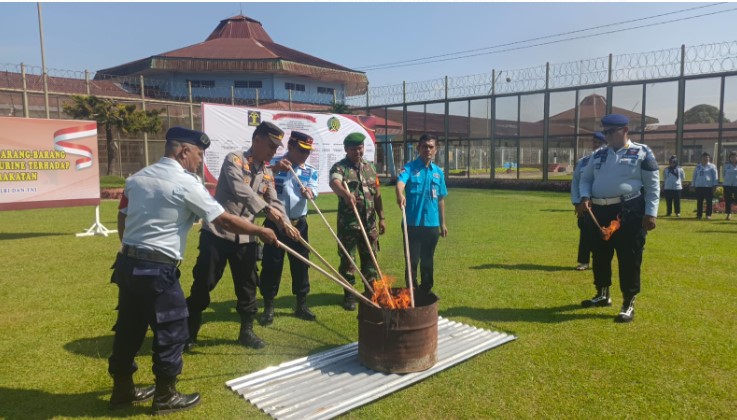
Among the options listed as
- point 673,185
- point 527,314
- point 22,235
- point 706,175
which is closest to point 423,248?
point 527,314

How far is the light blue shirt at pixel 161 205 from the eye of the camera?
10.4ft

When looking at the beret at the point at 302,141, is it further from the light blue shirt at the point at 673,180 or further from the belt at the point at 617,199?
the light blue shirt at the point at 673,180

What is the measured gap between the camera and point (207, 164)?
11602 mm

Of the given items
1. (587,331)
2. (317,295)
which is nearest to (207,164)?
(317,295)

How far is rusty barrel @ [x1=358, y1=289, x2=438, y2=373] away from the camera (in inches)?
151

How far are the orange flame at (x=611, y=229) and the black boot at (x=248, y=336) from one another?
3678 mm

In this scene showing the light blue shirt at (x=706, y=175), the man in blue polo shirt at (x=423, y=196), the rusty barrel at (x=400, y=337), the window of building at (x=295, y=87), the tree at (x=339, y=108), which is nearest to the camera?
the rusty barrel at (x=400, y=337)

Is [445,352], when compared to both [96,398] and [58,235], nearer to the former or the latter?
[96,398]

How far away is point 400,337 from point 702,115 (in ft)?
74.2

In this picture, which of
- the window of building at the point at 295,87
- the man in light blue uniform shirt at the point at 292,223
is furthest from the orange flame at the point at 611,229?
the window of building at the point at 295,87

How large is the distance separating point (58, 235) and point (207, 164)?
3496 mm

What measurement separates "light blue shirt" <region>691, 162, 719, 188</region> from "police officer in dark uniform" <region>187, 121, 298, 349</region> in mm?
13534

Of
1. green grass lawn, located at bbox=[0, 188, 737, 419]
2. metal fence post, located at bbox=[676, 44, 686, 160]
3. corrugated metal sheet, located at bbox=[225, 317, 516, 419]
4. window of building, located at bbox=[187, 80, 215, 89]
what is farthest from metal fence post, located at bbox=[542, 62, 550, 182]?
window of building, located at bbox=[187, 80, 215, 89]

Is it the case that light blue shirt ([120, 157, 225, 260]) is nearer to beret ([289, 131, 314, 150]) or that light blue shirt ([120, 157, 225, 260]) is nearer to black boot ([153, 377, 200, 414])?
black boot ([153, 377, 200, 414])
